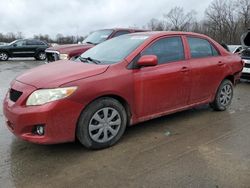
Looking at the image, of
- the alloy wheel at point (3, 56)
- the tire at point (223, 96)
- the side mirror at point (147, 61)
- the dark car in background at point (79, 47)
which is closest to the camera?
the side mirror at point (147, 61)

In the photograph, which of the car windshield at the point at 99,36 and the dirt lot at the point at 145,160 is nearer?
the dirt lot at the point at 145,160

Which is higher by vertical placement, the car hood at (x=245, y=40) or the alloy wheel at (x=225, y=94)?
the car hood at (x=245, y=40)

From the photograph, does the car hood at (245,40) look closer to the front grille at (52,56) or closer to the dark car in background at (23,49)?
the front grille at (52,56)

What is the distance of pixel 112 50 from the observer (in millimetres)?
5195

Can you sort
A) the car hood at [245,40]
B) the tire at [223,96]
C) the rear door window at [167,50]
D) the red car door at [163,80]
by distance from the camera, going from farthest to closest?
the car hood at [245,40], the tire at [223,96], the rear door window at [167,50], the red car door at [163,80]

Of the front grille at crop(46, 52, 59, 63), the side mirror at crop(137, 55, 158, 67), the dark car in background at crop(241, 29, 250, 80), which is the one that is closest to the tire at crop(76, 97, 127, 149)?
the side mirror at crop(137, 55, 158, 67)

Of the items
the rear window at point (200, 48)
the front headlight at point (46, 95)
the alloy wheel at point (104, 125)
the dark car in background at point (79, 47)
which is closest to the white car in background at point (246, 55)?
the dark car in background at point (79, 47)

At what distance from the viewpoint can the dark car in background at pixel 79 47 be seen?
9531 mm

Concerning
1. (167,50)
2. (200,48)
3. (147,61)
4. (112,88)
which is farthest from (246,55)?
(112,88)

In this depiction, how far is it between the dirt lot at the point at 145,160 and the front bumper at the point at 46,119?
0.32m

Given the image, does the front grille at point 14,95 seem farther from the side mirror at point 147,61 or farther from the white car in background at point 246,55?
the white car in background at point 246,55

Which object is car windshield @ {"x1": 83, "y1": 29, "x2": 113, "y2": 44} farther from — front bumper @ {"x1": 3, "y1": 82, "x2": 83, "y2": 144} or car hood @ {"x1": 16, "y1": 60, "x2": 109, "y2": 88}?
front bumper @ {"x1": 3, "y1": 82, "x2": 83, "y2": 144}

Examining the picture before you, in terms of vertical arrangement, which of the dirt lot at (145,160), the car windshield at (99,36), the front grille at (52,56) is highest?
the car windshield at (99,36)

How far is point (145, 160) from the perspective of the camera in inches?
160
